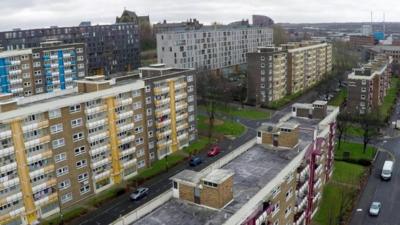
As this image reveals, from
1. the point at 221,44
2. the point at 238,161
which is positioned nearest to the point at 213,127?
the point at 238,161

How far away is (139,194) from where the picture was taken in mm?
55406

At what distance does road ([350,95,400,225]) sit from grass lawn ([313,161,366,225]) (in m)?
1.35

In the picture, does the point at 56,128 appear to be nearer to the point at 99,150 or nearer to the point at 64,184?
the point at 64,184

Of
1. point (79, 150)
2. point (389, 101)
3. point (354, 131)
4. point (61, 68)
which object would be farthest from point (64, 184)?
point (389, 101)

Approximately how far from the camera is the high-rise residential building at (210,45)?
126 meters

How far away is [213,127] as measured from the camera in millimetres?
86562

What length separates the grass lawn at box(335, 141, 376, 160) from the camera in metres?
70.7

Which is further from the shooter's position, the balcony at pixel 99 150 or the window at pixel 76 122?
the balcony at pixel 99 150

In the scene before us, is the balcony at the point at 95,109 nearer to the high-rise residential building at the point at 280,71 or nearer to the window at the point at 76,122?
the window at the point at 76,122

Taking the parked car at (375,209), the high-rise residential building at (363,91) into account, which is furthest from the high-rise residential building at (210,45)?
the parked car at (375,209)

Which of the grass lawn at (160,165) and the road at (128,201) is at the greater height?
the grass lawn at (160,165)

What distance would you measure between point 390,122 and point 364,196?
40.7 meters

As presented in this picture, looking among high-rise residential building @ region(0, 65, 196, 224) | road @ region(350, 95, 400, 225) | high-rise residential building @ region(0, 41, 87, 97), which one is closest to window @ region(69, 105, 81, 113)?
high-rise residential building @ region(0, 65, 196, 224)

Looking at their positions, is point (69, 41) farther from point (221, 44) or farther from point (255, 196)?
point (255, 196)
